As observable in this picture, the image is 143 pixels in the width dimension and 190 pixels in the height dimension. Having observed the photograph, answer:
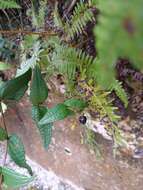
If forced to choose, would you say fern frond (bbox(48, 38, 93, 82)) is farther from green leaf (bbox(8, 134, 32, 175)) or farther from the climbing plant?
green leaf (bbox(8, 134, 32, 175))

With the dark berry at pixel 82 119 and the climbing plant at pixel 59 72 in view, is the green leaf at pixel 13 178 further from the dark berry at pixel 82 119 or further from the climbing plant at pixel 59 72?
the dark berry at pixel 82 119

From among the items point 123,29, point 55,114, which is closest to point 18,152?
point 55,114

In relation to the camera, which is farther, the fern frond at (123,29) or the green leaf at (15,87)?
the green leaf at (15,87)

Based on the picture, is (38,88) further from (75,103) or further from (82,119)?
(82,119)

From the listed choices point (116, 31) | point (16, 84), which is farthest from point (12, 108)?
point (116, 31)

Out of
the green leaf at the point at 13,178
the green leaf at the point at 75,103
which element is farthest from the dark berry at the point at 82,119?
the green leaf at the point at 13,178

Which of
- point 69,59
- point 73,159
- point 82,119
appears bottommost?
point 73,159

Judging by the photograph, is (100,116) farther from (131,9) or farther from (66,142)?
(131,9)
